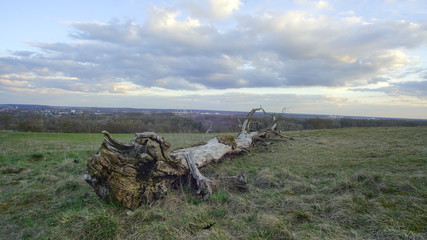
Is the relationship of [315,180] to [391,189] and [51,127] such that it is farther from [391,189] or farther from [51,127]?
[51,127]

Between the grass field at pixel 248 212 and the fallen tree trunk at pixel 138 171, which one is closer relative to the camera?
the grass field at pixel 248 212

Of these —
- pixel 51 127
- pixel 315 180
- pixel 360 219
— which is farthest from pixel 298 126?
pixel 51 127

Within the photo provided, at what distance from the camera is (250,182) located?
6.67 m

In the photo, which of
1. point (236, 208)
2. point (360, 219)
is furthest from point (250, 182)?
point (360, 219)

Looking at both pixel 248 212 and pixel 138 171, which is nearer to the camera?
pixel 248 212

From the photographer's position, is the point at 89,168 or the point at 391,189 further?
the point at 391,189

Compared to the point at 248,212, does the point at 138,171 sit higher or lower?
higher

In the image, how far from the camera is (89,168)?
459 cm

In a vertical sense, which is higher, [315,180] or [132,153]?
[132,153]

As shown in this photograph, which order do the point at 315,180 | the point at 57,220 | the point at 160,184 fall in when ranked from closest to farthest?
the point at 57,220 < the point at 160,184 < the point at 315,180

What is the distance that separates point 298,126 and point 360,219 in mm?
38437

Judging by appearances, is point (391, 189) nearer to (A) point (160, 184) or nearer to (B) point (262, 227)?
(B) point (262, 227)

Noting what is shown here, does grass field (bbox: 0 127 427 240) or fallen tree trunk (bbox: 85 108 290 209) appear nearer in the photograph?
grass field (bbox: 0 127 427 240)

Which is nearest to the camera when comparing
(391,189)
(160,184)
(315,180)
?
(391,189)
